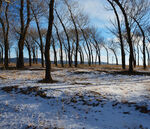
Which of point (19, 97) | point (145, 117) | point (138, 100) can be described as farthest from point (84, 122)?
point (19, 97)

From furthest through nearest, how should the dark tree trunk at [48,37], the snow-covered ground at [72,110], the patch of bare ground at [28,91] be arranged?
the dark tree trunk at [48,37] → the patch of bare ground at [28,91] → the snow-covered ground at [72,110]

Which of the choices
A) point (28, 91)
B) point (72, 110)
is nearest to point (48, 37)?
point (28, 91)

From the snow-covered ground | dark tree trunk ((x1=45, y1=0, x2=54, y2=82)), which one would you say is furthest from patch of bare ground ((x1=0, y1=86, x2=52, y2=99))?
dark tree trunk ((x1=45, y1=0, x2=54, y2=82))

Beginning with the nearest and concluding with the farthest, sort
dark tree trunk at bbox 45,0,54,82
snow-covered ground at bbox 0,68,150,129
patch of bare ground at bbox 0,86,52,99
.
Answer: snow-covered ground at bbox 0,68,150,129, patch of bare ground at bbox 0,86,52,99, dark tree trunk at bbox 45,0,54,82

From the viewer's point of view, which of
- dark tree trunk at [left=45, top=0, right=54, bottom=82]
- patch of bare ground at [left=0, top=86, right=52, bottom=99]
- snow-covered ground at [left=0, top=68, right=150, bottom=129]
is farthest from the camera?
dark tree trunk at [left=45, top=0, right=54, bottom=82]

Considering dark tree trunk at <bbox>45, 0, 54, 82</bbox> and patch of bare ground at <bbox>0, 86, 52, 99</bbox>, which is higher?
dark tree trunk at <bbox>45, 0, 54, 82</bbox>

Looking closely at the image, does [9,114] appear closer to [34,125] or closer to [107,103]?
[34,125]

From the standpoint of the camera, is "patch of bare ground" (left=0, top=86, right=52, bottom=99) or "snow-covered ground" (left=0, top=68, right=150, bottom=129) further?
"patch of bare ground" (left=0, top=86, right=52, bottom=99)

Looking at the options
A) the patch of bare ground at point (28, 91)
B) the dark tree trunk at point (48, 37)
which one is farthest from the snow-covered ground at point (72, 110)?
the dark tree trunk at point (48, 37)

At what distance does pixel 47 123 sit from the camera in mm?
3328

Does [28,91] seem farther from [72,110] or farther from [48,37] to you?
[48,37]

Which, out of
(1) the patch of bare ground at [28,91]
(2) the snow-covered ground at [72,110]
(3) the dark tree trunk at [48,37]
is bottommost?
(2) the snow-covered ground at [72,110]

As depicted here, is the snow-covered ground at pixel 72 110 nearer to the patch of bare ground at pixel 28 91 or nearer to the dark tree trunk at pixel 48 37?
the patch of bare ground at pixel 28 91

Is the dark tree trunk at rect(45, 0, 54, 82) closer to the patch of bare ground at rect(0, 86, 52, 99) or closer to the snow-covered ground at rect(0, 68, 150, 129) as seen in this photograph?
the patch of bare ground at rect(0, 86, 52, 99)
